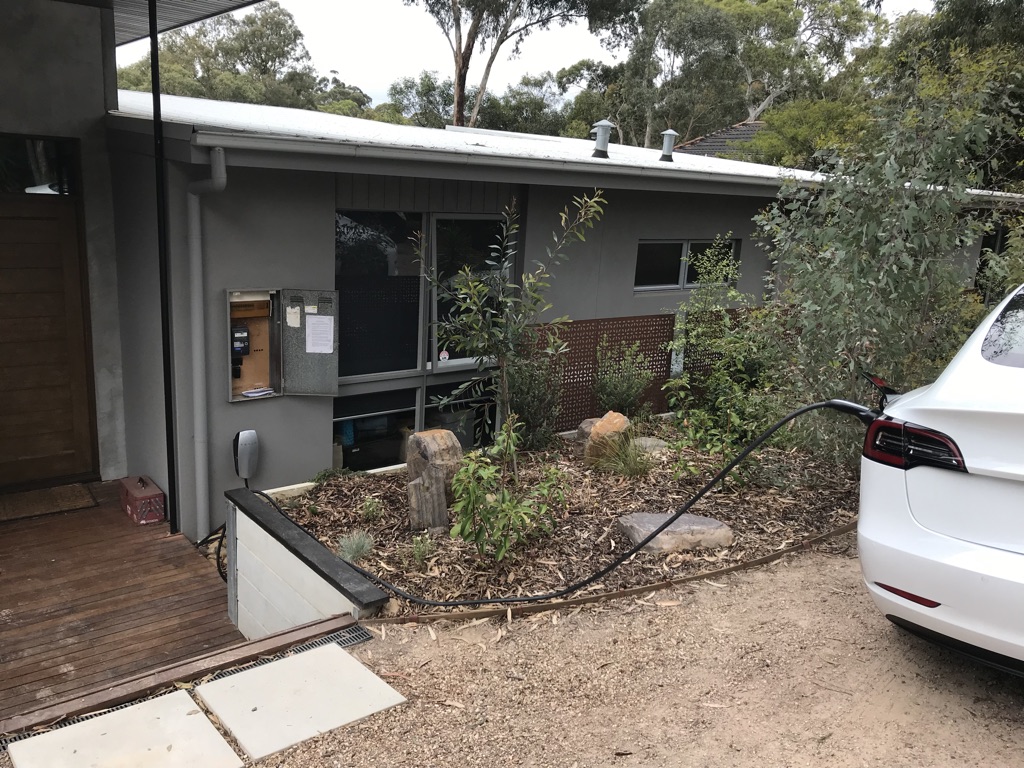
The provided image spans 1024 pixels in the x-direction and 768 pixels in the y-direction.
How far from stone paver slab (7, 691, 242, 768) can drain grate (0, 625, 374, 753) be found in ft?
0.17

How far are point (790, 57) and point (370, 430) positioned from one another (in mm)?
35924

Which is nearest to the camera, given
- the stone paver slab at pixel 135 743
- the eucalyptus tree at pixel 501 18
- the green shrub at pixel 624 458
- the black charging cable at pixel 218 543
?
the stone paver slab at pixel 135 743

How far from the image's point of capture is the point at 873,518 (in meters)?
3.29

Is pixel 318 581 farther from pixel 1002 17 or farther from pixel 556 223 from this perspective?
pixel 1002 17

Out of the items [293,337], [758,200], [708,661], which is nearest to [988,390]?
[708,661]

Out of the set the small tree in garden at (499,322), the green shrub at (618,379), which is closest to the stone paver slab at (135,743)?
the small tree in garden at (499,322)

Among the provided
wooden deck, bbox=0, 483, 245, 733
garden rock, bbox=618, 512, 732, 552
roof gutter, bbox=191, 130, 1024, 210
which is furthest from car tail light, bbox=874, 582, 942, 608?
roof gutter, bbox=191, 130, 1024, 210

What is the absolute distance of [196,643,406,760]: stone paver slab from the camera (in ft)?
10.5

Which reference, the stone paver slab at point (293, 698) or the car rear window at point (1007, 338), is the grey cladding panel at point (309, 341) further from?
the car rear window at point (1007, 338)

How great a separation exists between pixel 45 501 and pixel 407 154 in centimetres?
429

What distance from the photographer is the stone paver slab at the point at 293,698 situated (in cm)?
321

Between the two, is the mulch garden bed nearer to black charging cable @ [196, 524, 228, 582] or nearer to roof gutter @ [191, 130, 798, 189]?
black charging cable @ [196, 524, 228, 582]

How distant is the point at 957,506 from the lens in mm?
3008

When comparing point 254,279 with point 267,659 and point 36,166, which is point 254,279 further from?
point 267,659
